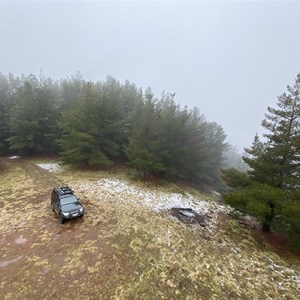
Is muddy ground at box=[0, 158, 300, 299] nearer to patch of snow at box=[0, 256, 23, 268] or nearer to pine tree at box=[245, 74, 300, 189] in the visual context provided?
patch of snow at box=[0, 256, 23, 268]

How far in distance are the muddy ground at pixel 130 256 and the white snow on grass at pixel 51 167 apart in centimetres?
874

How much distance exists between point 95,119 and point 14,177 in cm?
1178

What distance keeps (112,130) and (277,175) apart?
19.7 metres

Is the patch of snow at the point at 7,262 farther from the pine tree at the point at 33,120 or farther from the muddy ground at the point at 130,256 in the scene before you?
the pine tree at the point at 33,120

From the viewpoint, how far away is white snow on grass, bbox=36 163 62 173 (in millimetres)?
25956

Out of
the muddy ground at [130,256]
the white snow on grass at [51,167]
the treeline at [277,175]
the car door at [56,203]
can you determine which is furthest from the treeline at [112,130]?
the treeline at [277,175]

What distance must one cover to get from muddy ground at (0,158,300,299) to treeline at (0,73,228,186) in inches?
329

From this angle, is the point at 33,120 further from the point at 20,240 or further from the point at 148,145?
the point at 20,240

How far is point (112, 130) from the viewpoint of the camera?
88.2 feet

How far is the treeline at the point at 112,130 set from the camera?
2369 cm

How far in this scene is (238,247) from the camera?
12.3 m

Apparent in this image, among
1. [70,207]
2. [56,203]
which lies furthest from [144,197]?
[56,203]

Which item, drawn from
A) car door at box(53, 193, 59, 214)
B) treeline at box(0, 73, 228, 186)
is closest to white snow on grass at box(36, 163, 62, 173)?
treeline at box(0, 73, 228, 186)

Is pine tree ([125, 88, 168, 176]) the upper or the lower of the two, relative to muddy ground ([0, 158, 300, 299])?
upper
